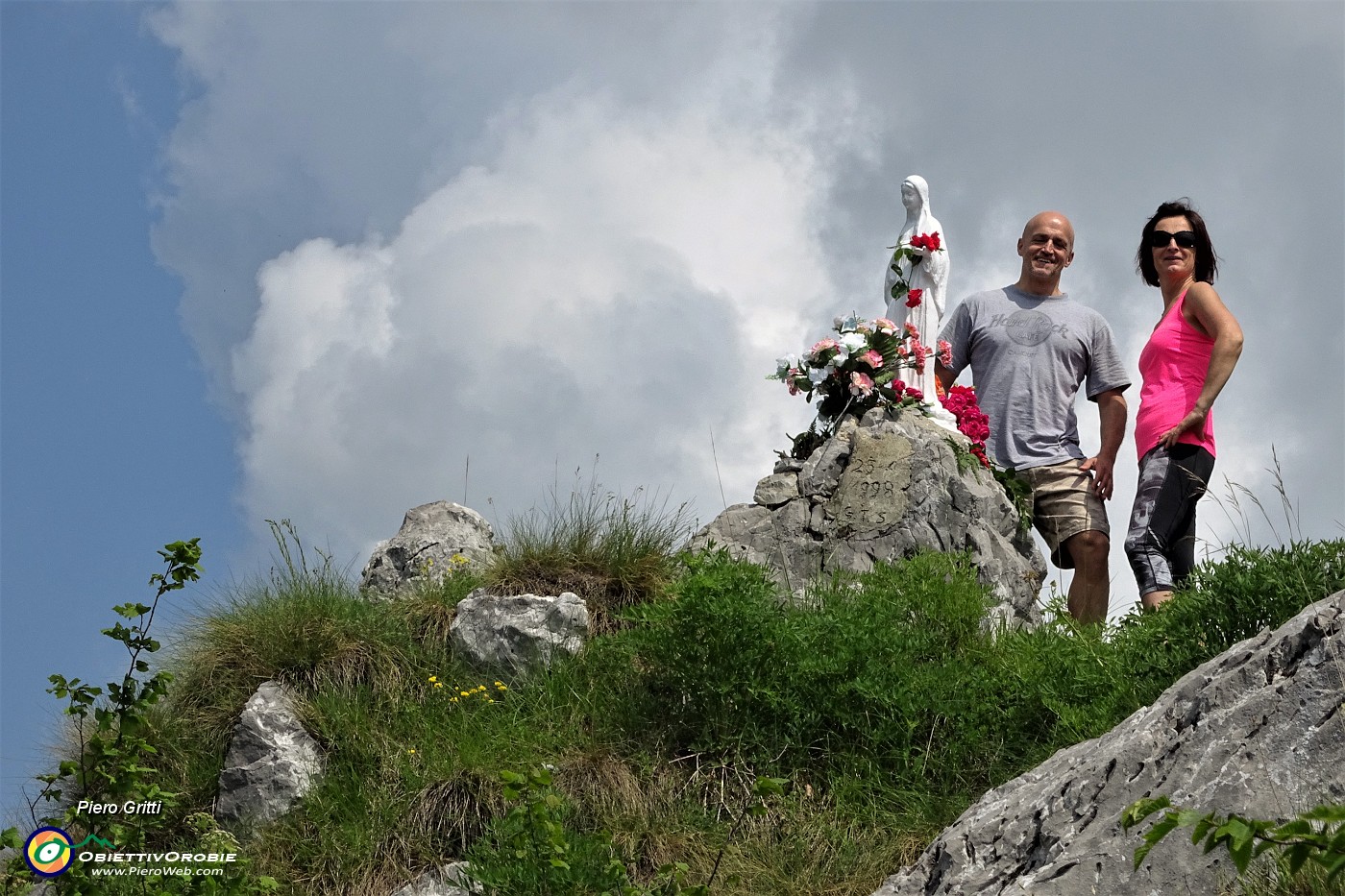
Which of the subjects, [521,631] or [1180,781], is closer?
[1180,781]

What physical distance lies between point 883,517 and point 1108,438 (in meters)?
1.84

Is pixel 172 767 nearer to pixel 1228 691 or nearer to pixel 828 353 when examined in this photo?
pixel 828 353

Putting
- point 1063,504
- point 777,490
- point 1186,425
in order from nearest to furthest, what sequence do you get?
1. point 1186,425
2. point 1063,504
3. point 777,490

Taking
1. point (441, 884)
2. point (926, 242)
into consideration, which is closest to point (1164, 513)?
point (926, 242)

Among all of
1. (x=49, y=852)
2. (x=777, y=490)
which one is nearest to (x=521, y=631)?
(x=777, y=490)

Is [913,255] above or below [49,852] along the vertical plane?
above

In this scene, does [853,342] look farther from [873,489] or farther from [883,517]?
[883,517]

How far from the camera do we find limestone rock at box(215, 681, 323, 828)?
745cm

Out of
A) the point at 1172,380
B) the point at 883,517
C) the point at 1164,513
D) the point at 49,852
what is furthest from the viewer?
the point at 883,517

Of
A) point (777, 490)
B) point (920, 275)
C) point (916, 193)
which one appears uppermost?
point (916, 193)

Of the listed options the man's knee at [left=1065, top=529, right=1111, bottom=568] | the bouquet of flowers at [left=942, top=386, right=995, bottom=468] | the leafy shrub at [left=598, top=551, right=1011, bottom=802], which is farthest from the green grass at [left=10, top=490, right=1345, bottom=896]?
the bouquet of flowers at [left=942, top=386, right=995, bottom=468]

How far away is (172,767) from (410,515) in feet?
9.18

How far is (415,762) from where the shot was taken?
730 cm

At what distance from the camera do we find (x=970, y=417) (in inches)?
392
